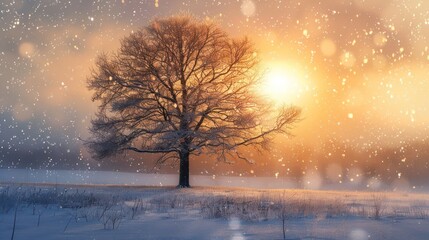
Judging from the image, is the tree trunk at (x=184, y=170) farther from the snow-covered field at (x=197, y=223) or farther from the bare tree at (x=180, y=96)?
the snow-covered field at (x=197, y=223)

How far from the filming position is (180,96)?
26.3m

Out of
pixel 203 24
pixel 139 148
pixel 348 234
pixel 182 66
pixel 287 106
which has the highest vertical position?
pixel 203 24

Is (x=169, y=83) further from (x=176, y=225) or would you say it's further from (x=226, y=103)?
(x=176, y=225)

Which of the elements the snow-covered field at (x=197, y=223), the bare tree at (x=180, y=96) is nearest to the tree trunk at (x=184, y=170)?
the bare tree at (x=180, y=96)

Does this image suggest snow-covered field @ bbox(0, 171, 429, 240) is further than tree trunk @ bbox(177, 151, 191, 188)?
No

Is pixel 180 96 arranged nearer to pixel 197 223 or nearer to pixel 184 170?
pixel 184 170

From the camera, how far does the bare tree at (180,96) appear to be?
2512cm

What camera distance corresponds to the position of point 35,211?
435 inches

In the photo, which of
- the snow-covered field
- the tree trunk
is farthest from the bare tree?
the snow-covered field

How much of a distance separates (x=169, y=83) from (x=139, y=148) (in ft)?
13.8

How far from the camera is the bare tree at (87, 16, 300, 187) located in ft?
82.4

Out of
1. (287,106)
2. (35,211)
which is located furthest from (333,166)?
(35,211)

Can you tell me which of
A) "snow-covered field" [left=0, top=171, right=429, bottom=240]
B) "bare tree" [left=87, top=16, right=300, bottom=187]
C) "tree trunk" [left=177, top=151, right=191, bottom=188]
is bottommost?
"snow-covered field" [left=0, top=171, right=429, bottom=240]

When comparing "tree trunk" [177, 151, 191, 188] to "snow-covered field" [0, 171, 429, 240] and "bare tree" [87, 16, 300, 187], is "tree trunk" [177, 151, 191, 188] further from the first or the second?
"snow-covered field" [0, 171, 429, 240]
